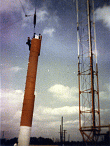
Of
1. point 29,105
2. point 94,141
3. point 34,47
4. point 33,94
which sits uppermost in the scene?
point 34,47

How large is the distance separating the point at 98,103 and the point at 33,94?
1366cm

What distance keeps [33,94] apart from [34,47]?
32.8 ft

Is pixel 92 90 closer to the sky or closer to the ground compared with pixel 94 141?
closer to the sky

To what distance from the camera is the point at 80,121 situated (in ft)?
108

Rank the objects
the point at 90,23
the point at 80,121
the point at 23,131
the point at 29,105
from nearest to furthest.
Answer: the point at 23,131
the point at 29,105
the point at 80,121
the point at 90,23

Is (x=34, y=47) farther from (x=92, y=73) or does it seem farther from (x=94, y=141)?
(x=94, y=141)

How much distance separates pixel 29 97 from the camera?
3122cm

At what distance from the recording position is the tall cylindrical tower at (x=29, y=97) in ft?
94.1

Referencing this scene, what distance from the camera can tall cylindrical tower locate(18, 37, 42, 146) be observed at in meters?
28.7

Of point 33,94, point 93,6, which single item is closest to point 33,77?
point 33,94

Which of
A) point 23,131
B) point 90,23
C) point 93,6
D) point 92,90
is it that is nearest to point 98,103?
point 92,90

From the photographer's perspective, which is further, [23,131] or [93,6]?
[93,6]

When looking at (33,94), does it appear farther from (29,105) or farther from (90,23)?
(90,23)

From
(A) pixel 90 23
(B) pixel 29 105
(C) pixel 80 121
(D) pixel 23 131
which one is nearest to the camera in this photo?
(D) pixel 23 131
